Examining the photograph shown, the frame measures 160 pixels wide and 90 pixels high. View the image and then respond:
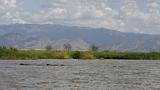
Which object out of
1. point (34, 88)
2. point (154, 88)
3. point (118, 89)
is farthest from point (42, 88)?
point (154, 88)

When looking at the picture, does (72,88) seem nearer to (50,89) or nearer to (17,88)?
(50,89)

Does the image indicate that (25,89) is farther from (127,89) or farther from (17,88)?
(127,89)

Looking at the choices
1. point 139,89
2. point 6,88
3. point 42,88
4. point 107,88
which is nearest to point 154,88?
point 139,89

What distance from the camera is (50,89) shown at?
210 feet

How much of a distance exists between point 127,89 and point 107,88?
3.17 meters

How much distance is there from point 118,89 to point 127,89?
124 cm

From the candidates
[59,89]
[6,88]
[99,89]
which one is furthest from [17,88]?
[99,89]

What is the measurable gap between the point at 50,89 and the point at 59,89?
3.99 ft

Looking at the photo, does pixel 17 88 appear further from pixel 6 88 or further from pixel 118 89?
pixel 118 89

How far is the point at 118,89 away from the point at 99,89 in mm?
2608

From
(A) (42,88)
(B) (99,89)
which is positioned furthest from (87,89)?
(A) (42,88)

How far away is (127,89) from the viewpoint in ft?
213

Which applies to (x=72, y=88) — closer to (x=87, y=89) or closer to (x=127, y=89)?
(x=87, y=89)

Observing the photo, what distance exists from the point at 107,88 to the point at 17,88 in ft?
41.2
